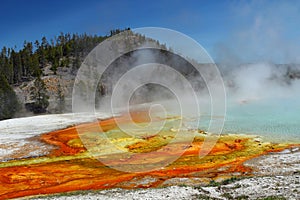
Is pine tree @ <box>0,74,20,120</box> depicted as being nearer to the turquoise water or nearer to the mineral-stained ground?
the mineral-stained ground

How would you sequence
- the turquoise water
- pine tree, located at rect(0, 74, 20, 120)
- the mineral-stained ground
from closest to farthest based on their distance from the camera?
the mineral-stained ground < the turquoise water < pine tree, located at rect(0, 74, 20, 120)

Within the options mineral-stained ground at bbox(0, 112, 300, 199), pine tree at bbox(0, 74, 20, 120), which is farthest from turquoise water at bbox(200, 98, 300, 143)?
pine tree at bbox(0, 74, 20, 120)

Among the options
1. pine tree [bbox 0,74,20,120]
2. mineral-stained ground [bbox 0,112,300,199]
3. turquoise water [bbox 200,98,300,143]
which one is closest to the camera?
mineral-stained ground [bbox 0,112,300,199]

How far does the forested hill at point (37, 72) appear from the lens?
196 ft

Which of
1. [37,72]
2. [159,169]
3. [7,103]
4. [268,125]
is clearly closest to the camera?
Result: [159,169]

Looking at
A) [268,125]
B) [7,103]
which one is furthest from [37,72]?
[268,125]

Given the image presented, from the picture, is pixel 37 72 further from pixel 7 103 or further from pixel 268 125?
pixel 268 125

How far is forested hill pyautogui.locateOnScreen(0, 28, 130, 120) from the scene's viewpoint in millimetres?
59844

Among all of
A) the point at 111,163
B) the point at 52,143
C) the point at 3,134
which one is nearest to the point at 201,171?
the point at 111,163

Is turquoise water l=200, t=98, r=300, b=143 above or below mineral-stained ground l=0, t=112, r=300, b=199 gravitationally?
above

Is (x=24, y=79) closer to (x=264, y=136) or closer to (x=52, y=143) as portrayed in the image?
(x=52, y=143)

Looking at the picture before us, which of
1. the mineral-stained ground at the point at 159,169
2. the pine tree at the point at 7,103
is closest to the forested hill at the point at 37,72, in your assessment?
the pine tree at the point at 7,103

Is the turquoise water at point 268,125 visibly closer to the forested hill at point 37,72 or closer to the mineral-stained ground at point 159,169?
the mineral-stained ground at point 159,169

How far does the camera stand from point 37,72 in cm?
8756
